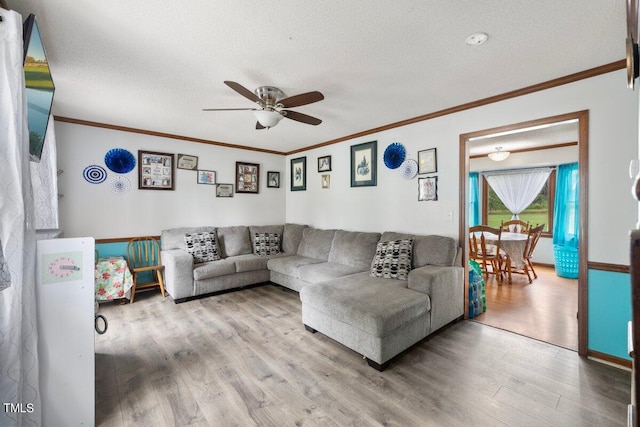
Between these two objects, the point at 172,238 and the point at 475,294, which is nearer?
the point at 475,294

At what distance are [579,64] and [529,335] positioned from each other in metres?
2.40

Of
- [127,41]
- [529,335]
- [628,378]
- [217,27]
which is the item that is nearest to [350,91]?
[217,27]

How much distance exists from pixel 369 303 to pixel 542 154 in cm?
538

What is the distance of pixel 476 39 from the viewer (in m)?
1.88

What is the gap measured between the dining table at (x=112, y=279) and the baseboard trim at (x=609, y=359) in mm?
→ 4763

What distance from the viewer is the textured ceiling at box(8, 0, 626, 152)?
5.31 feet

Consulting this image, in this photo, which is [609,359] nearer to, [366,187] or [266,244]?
[366,187]

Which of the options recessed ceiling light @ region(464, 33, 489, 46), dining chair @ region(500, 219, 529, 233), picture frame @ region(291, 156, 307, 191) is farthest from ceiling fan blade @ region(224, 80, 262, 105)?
dining chair @ region(500, 219, 529, 233)

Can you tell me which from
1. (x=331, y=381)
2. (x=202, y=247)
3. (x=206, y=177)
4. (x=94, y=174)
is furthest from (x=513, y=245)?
(x=94, y=174)

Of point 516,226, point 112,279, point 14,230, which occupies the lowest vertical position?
point 112,279

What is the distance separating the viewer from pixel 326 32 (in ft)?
5.97

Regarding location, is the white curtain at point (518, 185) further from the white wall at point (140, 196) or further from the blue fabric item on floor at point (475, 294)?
the white wall at point (140, 196)

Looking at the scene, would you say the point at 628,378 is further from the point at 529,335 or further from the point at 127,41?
the point at 127,41

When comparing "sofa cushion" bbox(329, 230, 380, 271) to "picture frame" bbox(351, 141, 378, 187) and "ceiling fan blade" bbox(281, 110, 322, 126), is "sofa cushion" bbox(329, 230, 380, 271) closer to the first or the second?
"picture frame" bbox(351, 141, 378, 187)
